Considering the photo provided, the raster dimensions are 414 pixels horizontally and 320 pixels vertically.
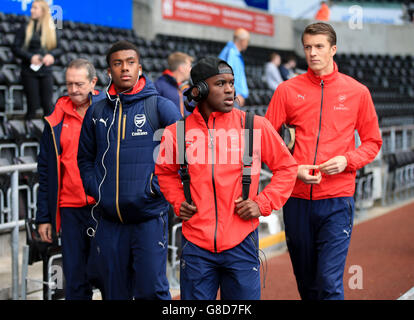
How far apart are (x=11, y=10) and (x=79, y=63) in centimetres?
1003

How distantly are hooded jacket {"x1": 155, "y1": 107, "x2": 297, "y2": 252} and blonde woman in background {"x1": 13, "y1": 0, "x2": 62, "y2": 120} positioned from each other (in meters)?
5.53

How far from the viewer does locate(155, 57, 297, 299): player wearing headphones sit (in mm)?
3029

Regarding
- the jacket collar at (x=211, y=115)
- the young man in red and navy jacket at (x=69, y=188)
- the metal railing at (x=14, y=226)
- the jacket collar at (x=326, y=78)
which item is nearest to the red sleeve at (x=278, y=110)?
the jacket collar at (x=326, y=78)

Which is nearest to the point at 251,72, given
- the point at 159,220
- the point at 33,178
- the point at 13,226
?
the point at 33,178

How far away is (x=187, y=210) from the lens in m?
3.04

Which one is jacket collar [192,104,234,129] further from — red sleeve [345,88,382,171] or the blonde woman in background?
the blonde woman in background

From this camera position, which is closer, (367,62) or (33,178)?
(33,178)

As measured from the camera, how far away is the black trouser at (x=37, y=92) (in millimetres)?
8297

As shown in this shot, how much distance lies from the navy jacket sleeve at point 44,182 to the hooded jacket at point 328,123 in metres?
1.54

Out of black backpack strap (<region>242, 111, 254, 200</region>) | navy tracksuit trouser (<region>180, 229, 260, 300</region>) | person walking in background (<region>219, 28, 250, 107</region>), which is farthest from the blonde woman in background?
navy tracksuit trouser (<region>180, 229, 260, 300</region>)

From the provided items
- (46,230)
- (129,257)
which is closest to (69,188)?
(46,230)

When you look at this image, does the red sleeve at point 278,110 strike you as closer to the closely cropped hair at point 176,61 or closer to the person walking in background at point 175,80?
the person walking in background at point 175,80

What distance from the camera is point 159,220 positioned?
144 inches
